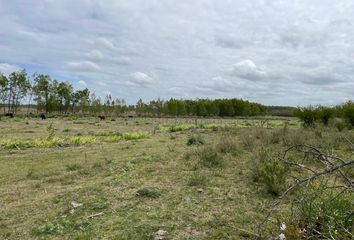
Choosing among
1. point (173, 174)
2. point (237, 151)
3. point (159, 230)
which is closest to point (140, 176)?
point (173, 174)

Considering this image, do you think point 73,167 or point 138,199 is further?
point 73,167

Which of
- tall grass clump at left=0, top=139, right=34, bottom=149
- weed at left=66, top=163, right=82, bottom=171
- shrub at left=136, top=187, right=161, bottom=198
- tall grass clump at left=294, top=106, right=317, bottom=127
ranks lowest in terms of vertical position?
tall grass clump at left=0, top=139, right=34, bottom=149

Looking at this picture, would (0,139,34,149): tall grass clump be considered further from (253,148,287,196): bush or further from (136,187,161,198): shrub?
(253,148,287,196): bush

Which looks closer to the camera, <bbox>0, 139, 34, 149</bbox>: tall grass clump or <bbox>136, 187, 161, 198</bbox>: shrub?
<bbox>136, 187, 161, 198</bbox>: shrub

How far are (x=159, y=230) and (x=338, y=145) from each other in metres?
11.9

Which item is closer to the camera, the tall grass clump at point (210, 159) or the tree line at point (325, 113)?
the tall grass clump at point (210, 159)

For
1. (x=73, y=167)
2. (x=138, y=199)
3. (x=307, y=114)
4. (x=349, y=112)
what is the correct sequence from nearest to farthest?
(x=138, y=199) → (x=73, y=167) → (x=349, y=112) → (x=307, y=114)

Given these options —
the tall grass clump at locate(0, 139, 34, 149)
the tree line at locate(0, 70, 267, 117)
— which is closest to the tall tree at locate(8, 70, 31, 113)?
the tree line at locate(0, 70, 267, 117)

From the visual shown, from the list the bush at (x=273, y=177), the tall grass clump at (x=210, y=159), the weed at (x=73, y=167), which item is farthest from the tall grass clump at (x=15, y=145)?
the bush at (x=273, y=177)

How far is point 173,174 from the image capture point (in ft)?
31.1

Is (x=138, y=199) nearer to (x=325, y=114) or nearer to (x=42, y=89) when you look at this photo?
(x=325, y=114)

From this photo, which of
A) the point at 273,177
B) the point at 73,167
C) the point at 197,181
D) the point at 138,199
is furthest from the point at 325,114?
the point at 138,199

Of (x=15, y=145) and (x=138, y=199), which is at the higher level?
(x=138, y=199)

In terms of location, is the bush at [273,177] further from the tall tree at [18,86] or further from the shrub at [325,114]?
the tall tree at [18,86]
